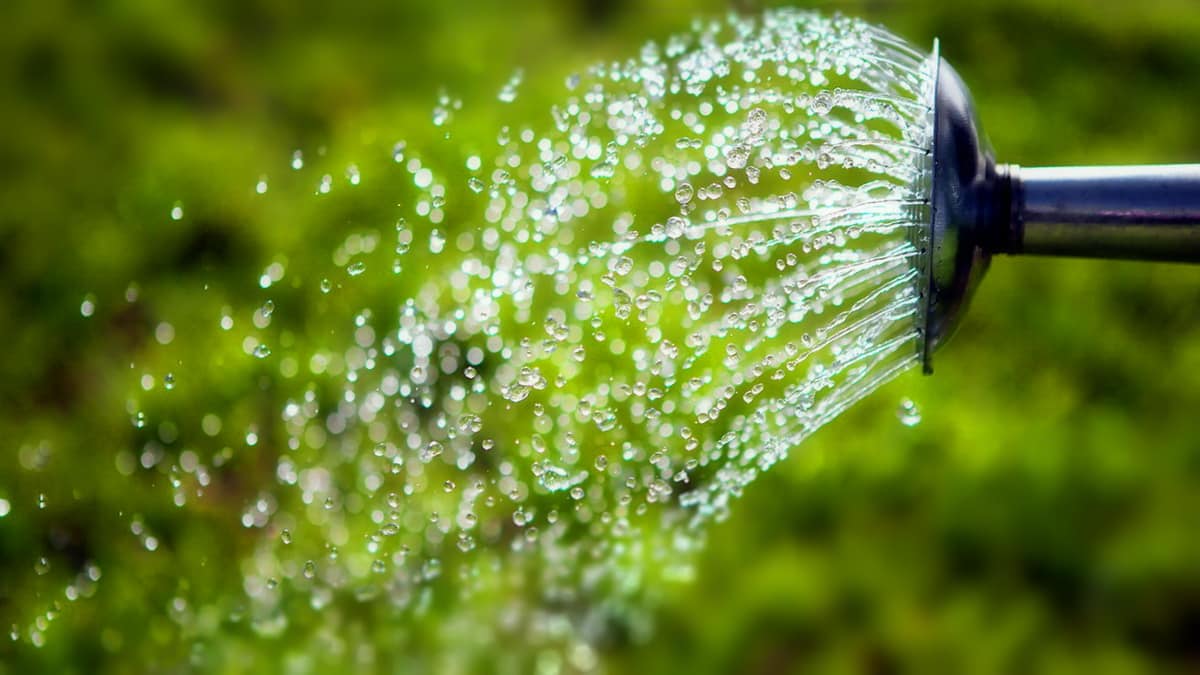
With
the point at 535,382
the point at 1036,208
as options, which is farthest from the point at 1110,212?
the point at 535,382

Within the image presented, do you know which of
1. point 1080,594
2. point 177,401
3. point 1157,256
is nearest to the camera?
point 1157,256

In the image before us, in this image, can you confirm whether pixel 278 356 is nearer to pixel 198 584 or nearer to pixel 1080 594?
pixel 198 584

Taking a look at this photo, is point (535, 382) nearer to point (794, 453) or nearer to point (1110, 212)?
point (794, 453)

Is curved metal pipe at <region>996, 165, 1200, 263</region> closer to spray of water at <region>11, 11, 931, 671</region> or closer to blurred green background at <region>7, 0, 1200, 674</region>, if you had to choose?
spray of water at <region>11, 11, 931, 671</region>

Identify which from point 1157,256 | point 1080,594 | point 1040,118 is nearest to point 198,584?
point 1080,594

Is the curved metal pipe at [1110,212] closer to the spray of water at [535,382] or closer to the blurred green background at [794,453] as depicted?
the spray of water at [535,382]

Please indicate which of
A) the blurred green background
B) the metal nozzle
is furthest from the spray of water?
the metal nozzle

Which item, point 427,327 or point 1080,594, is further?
point 427,327
